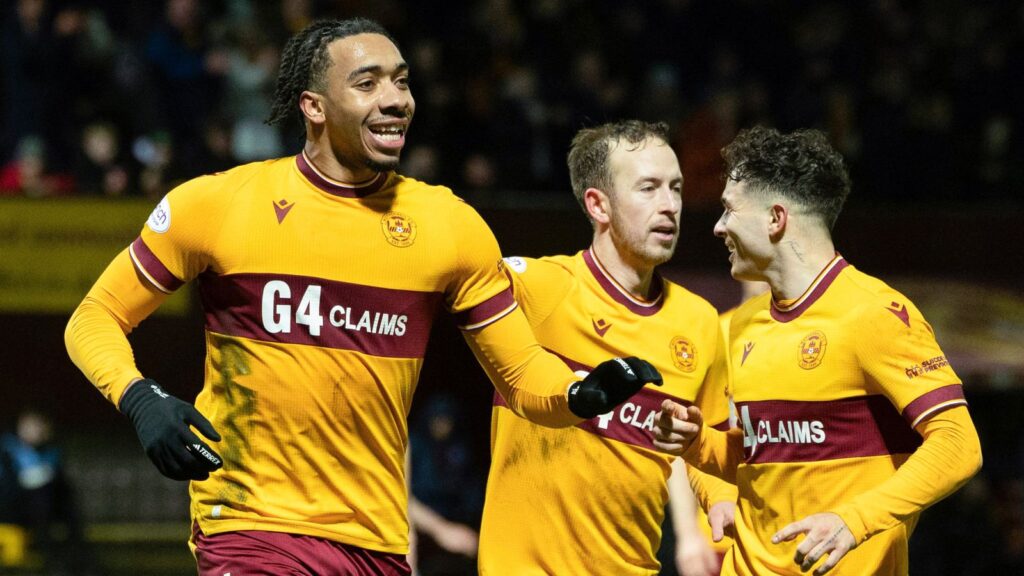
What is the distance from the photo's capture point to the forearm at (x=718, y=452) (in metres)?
5.57

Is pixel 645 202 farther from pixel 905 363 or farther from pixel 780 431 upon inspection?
pixel 905 363

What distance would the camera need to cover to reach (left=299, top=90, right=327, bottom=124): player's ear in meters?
5.21

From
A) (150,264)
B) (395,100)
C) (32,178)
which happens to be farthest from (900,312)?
(32,178)

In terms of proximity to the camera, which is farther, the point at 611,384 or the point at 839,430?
the point at 839,430

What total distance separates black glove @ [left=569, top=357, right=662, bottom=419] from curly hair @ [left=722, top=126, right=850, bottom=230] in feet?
3.39

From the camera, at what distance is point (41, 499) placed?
12281 millimetres

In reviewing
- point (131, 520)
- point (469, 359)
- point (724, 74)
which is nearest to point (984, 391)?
point (724, 74)

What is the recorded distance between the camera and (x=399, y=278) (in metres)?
5.09

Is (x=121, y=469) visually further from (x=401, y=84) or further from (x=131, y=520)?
(x=401, y=84)

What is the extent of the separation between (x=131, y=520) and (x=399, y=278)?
833 centimetres

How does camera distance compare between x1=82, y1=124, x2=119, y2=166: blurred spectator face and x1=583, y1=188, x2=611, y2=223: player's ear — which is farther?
x1=82, y1=124, x2=119, y2=166: blurred spectator face

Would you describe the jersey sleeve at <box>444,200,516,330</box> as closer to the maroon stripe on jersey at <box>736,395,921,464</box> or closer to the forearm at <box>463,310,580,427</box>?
the forearm at <box>463,310,580,427</box>

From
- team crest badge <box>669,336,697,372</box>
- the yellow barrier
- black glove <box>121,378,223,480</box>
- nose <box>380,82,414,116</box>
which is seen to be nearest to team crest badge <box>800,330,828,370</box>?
team crest badge <box>669,336,697,372</box>

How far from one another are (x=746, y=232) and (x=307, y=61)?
1682 millimetres
